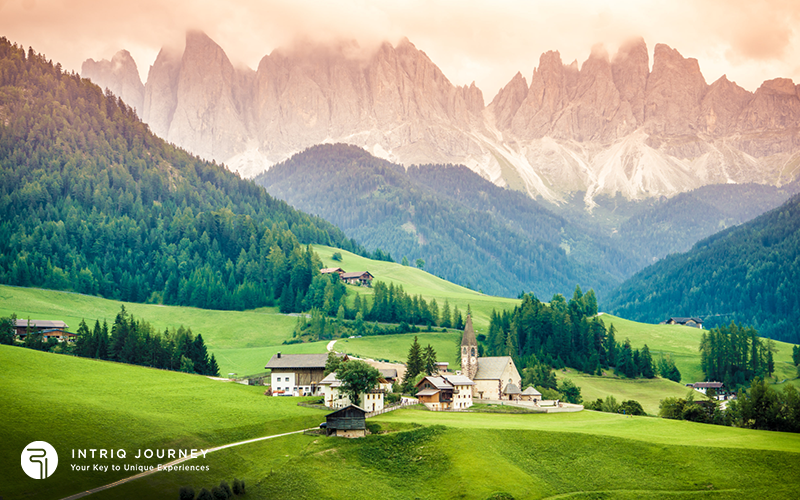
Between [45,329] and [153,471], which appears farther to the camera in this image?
[45,329]

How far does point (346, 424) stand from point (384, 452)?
229 inches

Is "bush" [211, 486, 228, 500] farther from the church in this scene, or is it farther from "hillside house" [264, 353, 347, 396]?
the church

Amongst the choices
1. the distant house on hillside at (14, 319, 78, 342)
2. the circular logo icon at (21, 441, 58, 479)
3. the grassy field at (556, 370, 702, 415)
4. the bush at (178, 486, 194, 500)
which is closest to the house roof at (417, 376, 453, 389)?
the grassy field at (556, 370, 702, 415)

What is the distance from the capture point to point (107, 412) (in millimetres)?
70188

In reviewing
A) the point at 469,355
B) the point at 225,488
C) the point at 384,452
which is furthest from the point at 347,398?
the point at 225,488

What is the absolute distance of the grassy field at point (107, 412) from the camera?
2298 inches

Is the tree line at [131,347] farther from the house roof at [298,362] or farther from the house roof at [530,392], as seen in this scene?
the house roof at [530,392]

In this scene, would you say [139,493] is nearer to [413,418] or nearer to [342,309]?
[413,418]

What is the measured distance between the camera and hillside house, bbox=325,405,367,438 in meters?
76.2

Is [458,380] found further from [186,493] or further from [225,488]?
[186,493]

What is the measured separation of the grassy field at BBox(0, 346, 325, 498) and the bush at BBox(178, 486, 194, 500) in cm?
593

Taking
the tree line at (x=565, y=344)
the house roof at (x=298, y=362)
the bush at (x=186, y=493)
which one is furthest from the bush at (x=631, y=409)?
the bush at (x=186, y=493)

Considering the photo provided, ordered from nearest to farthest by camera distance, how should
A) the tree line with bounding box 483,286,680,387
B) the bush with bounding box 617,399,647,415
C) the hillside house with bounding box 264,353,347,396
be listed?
the bush with bounding box 617,399,647,415, the hillside house with bounding box 264,353,347,396, the tree line with bounding box 483,286,680,387

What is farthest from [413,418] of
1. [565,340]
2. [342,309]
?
[342,309]
